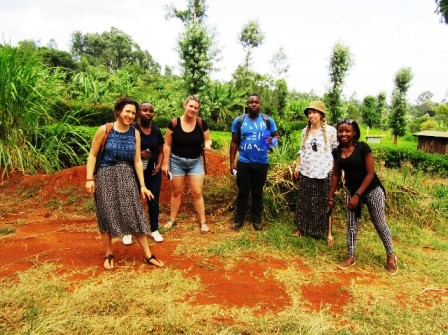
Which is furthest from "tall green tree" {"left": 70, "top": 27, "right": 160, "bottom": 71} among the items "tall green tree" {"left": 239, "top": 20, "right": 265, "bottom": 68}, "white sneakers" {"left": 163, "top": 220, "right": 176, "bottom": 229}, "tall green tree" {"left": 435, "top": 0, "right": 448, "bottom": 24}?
"white sneakers" {"left": 163, "top": 220, "right": 176, "bottom": 229}

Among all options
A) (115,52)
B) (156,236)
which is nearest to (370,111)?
(156,236)

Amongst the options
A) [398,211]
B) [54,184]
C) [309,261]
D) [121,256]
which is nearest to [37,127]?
[54,184]

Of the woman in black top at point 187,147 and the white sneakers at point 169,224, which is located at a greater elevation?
the woman in black top at point 187,147

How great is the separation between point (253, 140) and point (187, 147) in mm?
766

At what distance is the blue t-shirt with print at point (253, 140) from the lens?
13.6 ft

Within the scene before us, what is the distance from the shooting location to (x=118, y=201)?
3.12m

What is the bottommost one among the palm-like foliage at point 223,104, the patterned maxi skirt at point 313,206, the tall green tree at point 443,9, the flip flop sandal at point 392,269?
the flip flop sandal at point 392,269

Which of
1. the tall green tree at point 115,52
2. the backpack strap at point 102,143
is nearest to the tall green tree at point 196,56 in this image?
the backpack strap at point 102,143

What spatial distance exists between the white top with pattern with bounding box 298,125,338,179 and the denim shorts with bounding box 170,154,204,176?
1.22 meters

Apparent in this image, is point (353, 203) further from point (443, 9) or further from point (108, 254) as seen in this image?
point (443, 9)

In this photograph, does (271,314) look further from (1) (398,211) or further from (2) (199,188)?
(1) (398,211)

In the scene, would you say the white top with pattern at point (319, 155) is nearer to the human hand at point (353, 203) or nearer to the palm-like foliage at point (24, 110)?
the human hand at point (353, 203)

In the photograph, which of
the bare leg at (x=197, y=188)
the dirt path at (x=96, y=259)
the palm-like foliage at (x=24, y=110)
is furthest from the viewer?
the palm-like foliage at (x=24, y=110)

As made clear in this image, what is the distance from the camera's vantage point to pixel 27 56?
630 centimetres
